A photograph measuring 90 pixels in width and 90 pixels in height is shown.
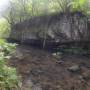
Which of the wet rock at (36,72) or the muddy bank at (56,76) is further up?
the wet rock at (36,72)

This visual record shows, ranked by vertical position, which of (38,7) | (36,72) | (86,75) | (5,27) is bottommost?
(86,75)

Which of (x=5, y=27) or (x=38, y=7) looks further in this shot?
(x=5, y=27)

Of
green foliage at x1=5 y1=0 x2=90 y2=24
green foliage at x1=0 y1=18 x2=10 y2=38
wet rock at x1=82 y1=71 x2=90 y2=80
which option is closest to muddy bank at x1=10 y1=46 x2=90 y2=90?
wet rock at x1=82 y1=71 x2=90 y2=80

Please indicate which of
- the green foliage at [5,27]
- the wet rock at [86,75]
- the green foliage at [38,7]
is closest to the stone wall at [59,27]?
the green foliage at [38,7]

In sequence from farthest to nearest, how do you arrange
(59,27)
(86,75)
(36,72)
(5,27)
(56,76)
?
(5,27) → (59,27) → (36,72) → (86,75) → (56,76)

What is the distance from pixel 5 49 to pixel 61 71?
696 centimetres

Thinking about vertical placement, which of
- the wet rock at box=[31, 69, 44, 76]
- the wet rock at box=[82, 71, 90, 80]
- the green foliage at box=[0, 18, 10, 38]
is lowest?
the wet rock at box=[82, 71, 90, 80]

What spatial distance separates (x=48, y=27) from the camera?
84.9 ft

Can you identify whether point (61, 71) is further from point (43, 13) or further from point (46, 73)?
point (43, 13)

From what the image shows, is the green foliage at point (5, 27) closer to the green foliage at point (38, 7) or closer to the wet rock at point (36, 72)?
the green foliage at point (38, 7)

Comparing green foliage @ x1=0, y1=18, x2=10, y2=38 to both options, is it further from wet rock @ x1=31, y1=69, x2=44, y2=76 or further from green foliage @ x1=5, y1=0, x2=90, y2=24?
wet rock @ x1=31, y1=69, x2=44, y2=76

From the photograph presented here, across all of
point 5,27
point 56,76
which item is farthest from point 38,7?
point 56,76

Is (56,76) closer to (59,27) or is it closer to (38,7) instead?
(59,27)

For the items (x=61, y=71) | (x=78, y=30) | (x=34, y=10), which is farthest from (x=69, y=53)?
(x=34, y=10)
